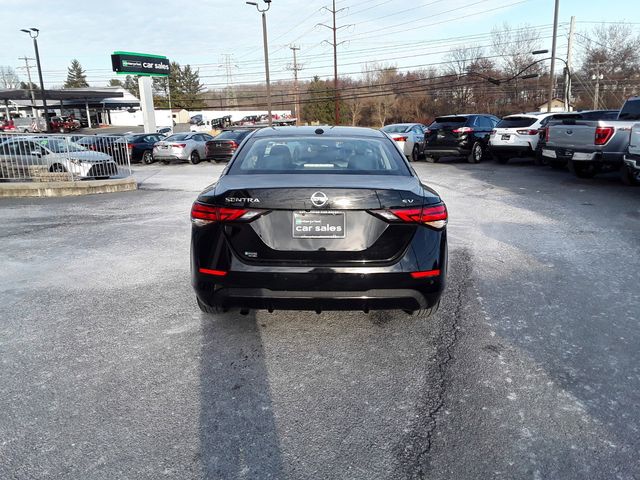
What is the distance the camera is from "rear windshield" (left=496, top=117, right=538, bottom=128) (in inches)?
605

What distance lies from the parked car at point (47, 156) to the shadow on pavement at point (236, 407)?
11058 millimetres

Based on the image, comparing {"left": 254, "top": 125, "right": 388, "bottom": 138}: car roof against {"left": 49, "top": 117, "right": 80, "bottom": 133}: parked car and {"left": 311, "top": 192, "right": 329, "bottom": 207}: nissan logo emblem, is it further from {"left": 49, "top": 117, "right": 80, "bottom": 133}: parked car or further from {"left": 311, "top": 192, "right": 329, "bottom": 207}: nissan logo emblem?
{"left": 49, "top": 117, "right": 80, "bottom": 133}: parked car

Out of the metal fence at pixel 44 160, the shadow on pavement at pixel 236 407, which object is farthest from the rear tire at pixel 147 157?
the shadow on pavement at pixel 236 407

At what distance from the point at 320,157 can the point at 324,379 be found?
68.8 inches

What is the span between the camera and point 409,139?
18.9 m

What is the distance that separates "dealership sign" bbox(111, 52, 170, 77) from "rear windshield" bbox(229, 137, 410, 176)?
38.3m

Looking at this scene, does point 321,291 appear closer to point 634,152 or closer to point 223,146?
point 634,152

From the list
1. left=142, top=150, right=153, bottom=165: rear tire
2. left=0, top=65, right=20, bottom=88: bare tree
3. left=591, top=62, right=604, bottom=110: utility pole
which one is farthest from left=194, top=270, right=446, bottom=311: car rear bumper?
left=0, top=65, right=20, bottom=88: bare tree

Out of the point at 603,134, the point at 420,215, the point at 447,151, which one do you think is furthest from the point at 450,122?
the point at 420,215

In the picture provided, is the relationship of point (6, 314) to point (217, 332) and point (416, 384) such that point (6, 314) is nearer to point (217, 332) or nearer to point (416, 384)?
point (217, 332)

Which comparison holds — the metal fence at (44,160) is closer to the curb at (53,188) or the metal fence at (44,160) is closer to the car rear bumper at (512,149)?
the curb at (53,188)

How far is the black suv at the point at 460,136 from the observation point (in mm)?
16922

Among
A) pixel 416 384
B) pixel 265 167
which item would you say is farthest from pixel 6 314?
pixel 416 384

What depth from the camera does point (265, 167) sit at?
3639mm
